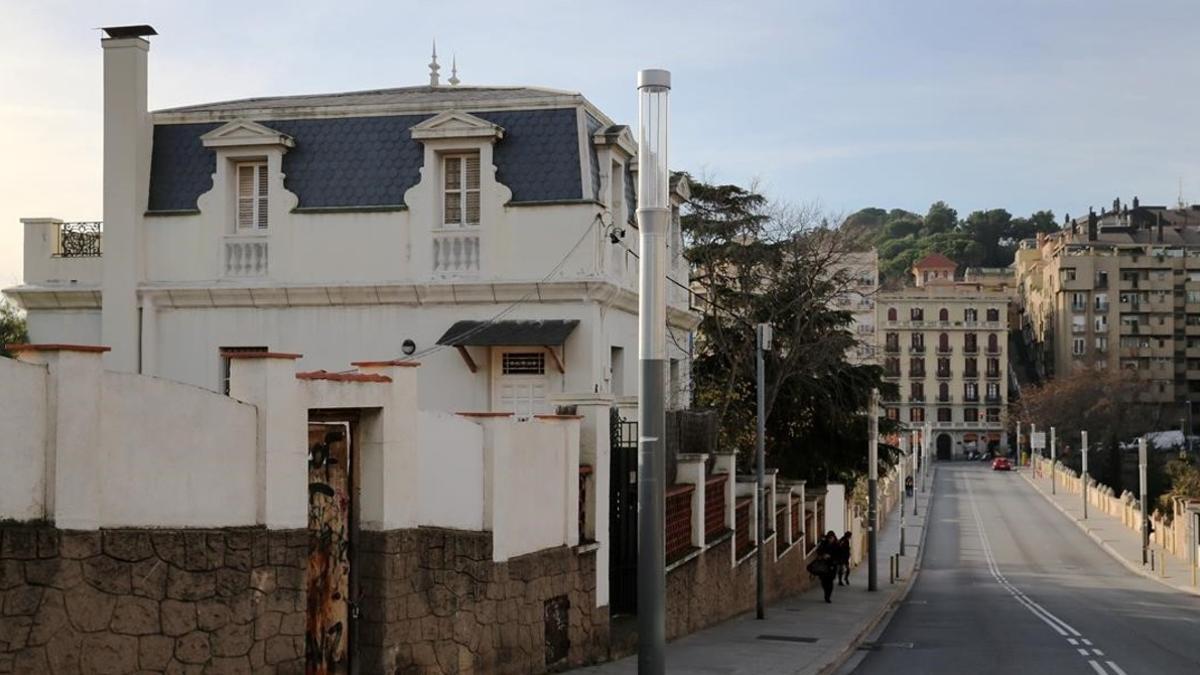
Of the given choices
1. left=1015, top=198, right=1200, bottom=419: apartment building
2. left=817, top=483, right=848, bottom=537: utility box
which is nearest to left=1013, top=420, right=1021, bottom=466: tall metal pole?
left=1015, top=198, right=1200, bottom=419: apartment building

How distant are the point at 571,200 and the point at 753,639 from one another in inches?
295

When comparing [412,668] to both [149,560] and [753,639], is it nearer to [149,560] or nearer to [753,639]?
[149,560]

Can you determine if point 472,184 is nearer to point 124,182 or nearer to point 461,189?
point 461,189

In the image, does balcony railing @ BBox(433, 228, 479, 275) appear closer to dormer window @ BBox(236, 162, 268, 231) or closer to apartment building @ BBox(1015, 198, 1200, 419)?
A: dormer window @ BBox(236, 162, 268, 231)

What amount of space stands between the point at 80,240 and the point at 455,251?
21.7 ft

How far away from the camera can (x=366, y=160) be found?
24.3 metres

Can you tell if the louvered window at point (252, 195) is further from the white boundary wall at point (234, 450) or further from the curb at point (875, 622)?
the curb at point (875, 622)

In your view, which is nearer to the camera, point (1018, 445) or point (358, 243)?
point (358, 243)

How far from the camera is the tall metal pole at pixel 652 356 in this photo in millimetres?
12039

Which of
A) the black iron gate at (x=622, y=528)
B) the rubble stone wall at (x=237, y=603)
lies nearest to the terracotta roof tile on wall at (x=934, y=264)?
the black iron gate at (x=622, y=528)

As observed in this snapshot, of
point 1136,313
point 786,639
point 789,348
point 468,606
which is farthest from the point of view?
point 1136,313

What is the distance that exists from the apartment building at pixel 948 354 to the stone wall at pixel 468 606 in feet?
458

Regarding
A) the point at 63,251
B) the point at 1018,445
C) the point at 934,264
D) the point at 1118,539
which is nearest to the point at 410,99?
the point at 63,251

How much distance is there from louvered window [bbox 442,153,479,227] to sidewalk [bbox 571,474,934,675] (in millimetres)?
7562
